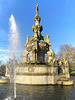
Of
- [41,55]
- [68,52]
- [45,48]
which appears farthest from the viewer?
[68,52]

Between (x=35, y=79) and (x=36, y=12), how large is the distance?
46.8ft

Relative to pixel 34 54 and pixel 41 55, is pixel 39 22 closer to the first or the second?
pixel 41 55

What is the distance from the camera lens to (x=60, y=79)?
1190 cm

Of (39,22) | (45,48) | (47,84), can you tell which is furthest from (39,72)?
(39,22)

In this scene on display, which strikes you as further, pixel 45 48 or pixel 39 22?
pixel 39 22

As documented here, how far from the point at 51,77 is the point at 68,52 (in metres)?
37.7

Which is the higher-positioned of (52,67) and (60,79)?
(52,67)

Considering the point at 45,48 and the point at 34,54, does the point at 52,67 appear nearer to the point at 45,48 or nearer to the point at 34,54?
the point at 34,54

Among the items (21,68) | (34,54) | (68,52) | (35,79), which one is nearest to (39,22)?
(34,54)

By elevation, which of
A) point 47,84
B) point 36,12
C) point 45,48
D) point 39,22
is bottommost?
point 47,84

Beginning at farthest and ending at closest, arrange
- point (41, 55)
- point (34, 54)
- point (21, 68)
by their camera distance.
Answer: point (41, 55), point (34, 54), point (21, 68)

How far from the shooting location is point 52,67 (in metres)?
12.0

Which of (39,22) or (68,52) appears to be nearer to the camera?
(39,22)

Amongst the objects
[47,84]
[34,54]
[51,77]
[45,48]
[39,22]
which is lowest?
[47,84]
